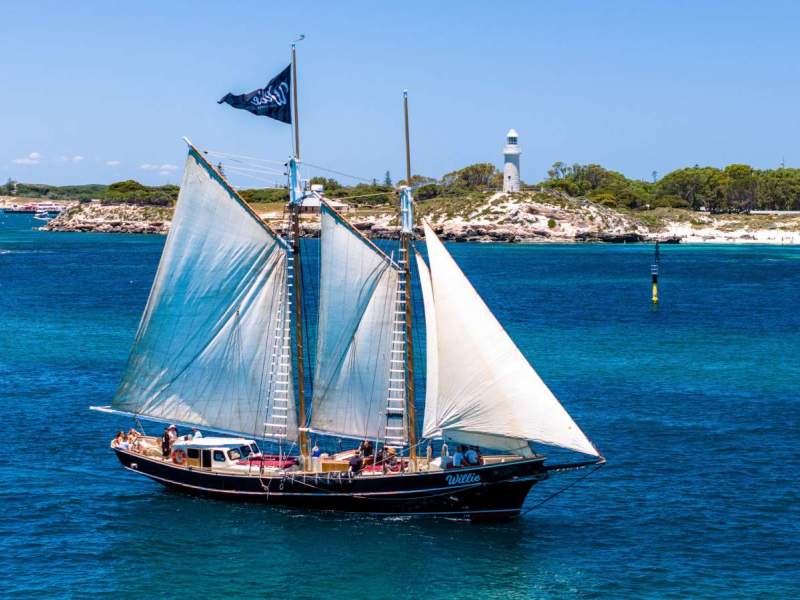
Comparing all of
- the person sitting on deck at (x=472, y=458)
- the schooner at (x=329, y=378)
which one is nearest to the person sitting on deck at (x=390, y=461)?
the schooner at (x=329, y=378)

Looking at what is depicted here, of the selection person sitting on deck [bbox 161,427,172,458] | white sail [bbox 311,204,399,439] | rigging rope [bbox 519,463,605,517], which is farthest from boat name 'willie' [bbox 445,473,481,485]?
person sitting on deck [bbox 161,427,172,458]

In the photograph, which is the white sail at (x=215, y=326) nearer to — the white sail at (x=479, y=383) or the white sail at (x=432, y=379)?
the white sail at (x=432, y=379)

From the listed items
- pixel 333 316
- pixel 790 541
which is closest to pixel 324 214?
pixel 333 316

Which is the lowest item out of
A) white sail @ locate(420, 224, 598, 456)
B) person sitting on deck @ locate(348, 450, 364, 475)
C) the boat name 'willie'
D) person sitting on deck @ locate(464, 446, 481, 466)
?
the boat name 'willie'

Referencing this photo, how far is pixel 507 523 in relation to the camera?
41688 mm

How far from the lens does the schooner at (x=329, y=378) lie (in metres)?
40.5

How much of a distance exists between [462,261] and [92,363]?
10935 cm

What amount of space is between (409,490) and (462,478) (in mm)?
2076

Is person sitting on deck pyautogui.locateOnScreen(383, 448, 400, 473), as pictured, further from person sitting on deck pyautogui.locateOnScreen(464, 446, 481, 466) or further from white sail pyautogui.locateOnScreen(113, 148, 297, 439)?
white sail pyautogui.locateOnScreen(113, 148, 297, 439)

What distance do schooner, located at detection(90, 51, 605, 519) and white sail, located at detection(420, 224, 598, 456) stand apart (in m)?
0.05

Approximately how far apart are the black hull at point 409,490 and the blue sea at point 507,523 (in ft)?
1.91

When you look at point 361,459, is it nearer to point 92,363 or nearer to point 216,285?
point 216,285

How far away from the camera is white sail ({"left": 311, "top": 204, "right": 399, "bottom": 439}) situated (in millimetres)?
43438

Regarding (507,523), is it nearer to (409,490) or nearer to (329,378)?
(409,490)
